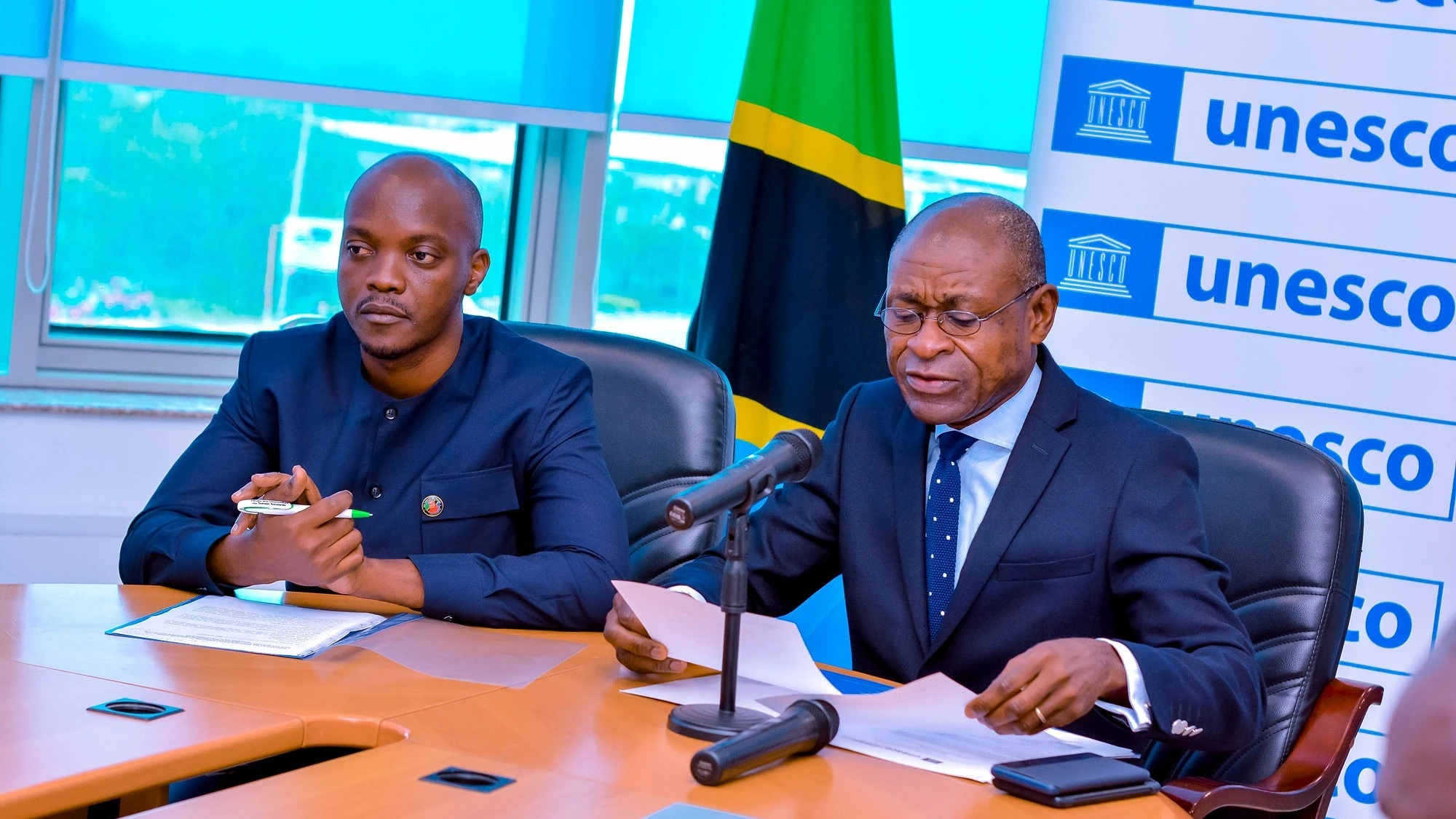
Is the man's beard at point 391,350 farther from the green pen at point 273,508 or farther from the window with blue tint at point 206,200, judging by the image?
the window with blue tint at point 206,200

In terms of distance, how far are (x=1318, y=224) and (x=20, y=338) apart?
10.3ft

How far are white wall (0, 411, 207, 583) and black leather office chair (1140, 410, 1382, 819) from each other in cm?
250

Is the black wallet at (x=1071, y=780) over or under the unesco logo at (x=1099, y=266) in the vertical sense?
under

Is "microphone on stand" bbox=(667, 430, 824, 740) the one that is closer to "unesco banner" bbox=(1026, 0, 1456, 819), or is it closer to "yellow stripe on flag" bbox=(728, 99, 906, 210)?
"unesco banner" bbox=(1026, 0, 1456, 819)

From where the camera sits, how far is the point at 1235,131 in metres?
3.00

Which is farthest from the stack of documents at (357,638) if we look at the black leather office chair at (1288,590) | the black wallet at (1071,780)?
the black leather office chair at (1288,590)

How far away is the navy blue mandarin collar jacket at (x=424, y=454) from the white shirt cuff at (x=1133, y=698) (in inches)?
30.6

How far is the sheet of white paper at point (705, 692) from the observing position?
5.56 ft

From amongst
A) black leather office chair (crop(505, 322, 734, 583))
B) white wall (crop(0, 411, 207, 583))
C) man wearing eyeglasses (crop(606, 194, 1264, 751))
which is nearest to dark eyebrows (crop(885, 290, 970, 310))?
man wearing eyeglasses (crop(606, 194, 1264, 751))

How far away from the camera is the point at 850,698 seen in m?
1.65

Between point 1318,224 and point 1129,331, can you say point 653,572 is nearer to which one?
point 1129,331

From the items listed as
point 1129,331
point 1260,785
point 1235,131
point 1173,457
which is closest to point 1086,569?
point 1173,457

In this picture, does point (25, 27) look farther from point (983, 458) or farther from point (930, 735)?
point (930, 735)

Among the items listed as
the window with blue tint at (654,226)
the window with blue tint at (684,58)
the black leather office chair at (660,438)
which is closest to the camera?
the black leather office chair at (660,438)
